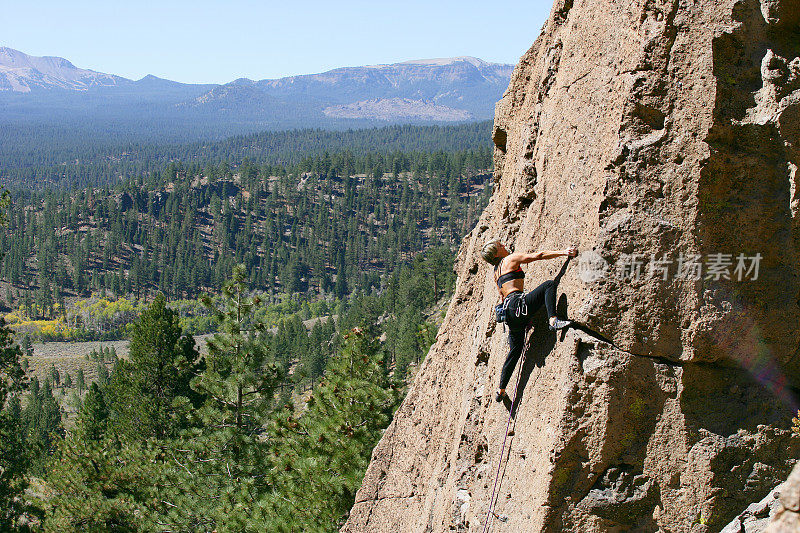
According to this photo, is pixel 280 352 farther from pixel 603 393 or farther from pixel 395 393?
pixel 603 393

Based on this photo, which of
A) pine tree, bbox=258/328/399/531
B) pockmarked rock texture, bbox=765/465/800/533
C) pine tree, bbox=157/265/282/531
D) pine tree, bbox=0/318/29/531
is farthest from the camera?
pine tree, bbox=0/318/29/531

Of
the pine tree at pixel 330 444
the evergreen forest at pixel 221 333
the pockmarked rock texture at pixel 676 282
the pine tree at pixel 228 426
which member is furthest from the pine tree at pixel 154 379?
the pockmarked rock texture at pixel 676 282

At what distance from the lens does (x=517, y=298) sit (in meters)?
6.20

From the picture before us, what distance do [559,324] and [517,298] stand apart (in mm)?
567

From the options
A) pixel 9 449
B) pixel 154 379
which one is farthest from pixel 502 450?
pixel 154 379

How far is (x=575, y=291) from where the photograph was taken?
573 centimetres

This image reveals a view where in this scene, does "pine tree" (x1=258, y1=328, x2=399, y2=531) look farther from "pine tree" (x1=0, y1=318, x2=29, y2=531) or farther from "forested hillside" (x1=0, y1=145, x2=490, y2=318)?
"forested hillside" (x1=0, y1=145, x2=490, y2=318)

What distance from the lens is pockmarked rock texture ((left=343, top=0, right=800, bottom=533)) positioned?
17.4 ft

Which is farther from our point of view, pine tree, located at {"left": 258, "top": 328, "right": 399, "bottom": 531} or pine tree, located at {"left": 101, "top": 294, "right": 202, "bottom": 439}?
pine tree, located at {"left": 101, "top": 294, "right": 202, "bottom": 439}

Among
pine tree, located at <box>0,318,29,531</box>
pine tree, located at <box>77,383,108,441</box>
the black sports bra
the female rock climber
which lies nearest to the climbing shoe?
the female rock climber

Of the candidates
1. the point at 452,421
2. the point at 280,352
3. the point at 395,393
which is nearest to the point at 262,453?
the point at 395,393

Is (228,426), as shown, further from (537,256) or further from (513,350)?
(537,256)

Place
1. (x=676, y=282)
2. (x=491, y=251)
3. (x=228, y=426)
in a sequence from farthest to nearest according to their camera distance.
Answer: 1. (x=228, y=426)
2. (x=491, y=251)
3. (x=676, y=282)

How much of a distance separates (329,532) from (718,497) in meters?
9.25
